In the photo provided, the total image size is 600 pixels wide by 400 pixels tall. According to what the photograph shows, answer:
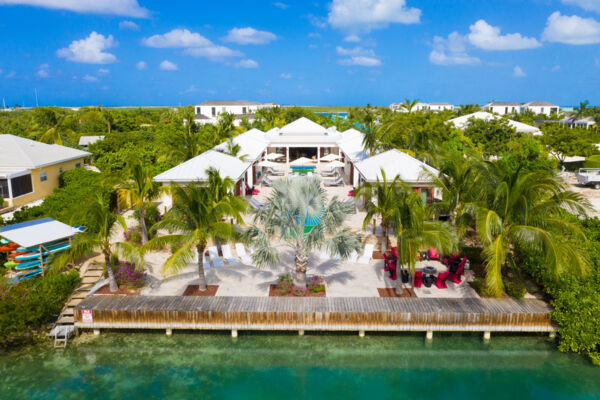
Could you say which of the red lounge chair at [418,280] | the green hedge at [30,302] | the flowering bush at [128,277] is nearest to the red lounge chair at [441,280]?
the red lounge chair at [418,280]

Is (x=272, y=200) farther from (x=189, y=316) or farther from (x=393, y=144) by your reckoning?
(x=393, y=144)

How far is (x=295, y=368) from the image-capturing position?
11.6 metres

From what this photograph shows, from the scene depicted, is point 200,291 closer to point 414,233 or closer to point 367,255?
point 367,255

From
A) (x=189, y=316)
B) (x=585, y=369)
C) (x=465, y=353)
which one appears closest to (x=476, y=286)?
(x=465, y=353)

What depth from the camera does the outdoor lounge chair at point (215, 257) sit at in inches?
620

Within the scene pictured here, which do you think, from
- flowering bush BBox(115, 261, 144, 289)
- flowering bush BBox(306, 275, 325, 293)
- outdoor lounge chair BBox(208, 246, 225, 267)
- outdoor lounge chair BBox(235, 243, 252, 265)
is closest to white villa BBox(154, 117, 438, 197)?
outdoor lounge chair BBox(208, 246, 225, 267)

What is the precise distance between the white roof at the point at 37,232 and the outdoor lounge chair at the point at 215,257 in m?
5.19

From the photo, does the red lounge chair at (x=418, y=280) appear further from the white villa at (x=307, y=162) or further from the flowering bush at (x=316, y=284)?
the white villa at (x=307, y=162)

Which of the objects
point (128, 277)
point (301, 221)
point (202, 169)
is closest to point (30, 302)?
point (128, 277)

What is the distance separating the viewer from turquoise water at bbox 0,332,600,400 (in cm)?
1068

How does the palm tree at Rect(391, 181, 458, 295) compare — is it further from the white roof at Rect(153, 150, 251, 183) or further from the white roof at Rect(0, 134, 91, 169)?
the white roof at Rect(0, 134, 91, 169)

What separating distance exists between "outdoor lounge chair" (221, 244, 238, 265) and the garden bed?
2210mm

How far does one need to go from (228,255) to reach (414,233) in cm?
803

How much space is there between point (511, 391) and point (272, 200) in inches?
339
